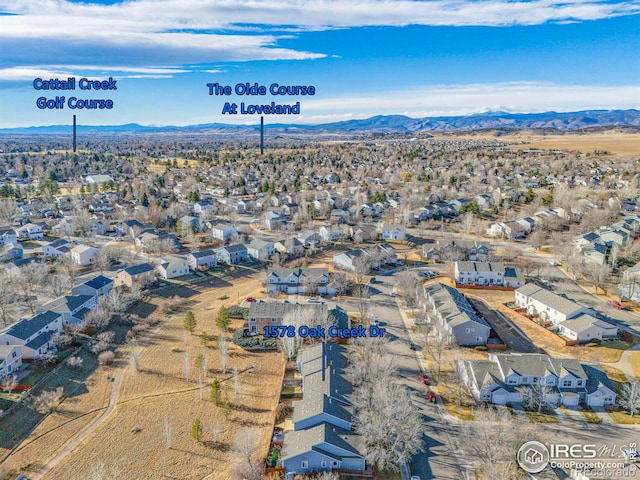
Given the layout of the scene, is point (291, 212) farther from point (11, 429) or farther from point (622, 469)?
point (622, 469)

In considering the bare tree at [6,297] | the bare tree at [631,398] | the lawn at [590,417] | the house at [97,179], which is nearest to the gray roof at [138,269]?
the bare tree at [6,297]

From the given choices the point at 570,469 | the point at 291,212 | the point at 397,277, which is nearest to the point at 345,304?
the point at 397,277

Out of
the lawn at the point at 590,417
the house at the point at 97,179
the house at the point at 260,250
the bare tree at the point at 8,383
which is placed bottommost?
the lawn at the point at 590,417

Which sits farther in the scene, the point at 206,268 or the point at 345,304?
the point at 206,268

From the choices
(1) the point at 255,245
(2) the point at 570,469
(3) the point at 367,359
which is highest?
(1) the point at 255,245

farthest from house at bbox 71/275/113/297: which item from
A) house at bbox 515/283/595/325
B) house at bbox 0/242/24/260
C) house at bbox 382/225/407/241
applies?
house at bbox 515/283/595/325

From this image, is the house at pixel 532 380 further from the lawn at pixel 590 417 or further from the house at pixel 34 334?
the house at pixel 34 334

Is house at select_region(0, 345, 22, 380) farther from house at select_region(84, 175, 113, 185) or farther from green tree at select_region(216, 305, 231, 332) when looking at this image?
house at select_region(84, 175, 113, 185)
